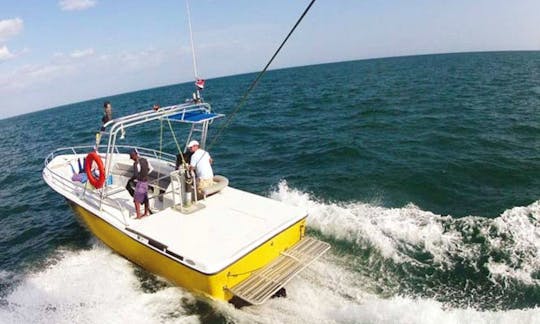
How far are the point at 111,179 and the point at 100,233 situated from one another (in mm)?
2108

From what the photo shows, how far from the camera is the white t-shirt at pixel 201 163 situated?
7730mm

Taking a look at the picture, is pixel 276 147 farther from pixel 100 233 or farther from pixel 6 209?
pixel 6 209

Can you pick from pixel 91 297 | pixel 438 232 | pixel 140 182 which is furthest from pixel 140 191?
pixel 438 232

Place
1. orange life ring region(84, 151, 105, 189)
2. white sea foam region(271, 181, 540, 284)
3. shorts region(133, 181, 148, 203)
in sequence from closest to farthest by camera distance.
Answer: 1. white sea foam region(271, 181, 540, 284)
2. shorts region(133, 181, 148, 203)
3. orange life ring region(84, 151, 105, 189)

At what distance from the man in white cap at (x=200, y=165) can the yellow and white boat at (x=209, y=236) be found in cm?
20

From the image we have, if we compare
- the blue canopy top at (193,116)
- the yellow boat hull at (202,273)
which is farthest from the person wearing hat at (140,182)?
the blue canopy top at (193,116)

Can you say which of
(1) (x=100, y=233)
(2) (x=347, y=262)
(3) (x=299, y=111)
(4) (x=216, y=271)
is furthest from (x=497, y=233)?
(3) (x=299, y=111)

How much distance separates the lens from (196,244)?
6.25 meters

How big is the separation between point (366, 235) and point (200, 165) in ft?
13.8

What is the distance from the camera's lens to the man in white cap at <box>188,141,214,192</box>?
7703 mm

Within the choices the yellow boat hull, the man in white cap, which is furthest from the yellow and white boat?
the man in white cap

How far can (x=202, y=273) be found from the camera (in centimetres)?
564

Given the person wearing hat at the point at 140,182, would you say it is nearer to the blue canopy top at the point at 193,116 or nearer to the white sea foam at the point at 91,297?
the blue canopy top at the point at 193,116

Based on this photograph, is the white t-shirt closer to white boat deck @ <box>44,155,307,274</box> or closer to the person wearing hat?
white boat deck @ <box>44,155,307,274</box>
